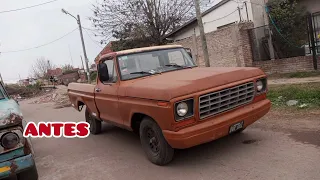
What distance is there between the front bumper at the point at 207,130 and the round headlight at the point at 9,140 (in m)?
1.90

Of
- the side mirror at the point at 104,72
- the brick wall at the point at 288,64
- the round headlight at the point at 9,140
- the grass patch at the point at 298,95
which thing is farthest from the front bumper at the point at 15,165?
the brick wall at the point at 288,64

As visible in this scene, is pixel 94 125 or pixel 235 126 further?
pixel 94 125

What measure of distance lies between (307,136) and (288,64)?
7.24m

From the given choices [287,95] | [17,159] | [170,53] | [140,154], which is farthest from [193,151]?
[287,95]

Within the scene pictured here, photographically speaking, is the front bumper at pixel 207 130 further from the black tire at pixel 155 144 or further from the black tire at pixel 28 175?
the black tire at pixel 28 175

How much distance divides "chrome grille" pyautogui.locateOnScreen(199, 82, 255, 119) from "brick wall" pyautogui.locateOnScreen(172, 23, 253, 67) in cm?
857

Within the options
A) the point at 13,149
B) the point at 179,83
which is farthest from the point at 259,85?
the point at 13,149

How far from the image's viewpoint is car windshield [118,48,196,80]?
523cm

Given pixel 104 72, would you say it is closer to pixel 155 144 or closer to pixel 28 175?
pixel 155 144

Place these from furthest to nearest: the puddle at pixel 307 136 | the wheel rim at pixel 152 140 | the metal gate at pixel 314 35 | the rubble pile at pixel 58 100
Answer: the rubble pile at pixel 58 100, the metal gate at pixel 314 35, the puddle at pixel 307 136, the wheel rim at pixel 152 140

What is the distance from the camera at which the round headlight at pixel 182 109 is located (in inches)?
154

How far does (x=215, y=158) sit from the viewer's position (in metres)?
4.60

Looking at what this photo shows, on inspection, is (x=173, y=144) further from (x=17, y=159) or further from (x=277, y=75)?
(x=277, y=75)

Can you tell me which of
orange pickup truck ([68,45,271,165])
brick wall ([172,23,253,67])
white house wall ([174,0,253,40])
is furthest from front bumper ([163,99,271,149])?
white house wall ([174,0,253,40])
